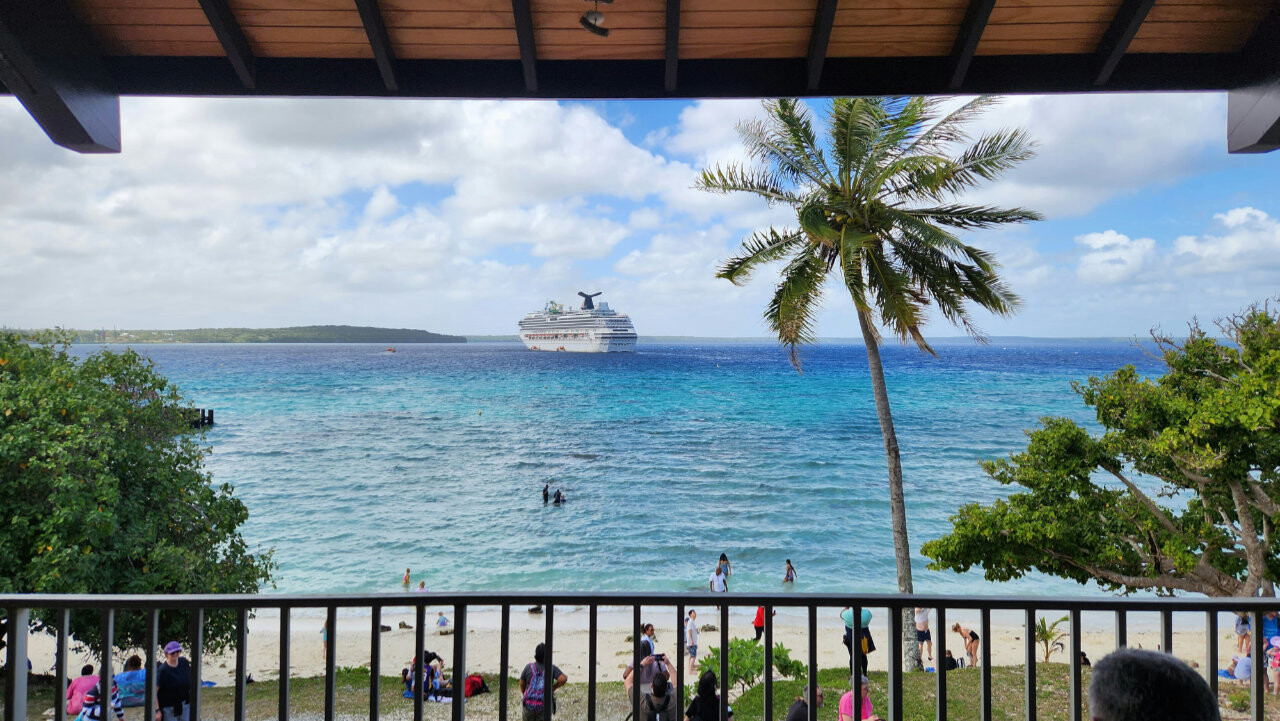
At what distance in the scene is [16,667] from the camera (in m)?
2.02

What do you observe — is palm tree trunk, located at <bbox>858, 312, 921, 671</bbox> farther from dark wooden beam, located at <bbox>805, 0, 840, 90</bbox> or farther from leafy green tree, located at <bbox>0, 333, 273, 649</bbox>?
leafy green tree, located at <bbox>0, 333, 273, 649</bbox>

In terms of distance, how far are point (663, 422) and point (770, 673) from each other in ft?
154

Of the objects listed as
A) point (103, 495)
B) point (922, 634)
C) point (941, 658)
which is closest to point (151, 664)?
point (941, 658)

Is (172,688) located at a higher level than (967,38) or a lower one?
lower

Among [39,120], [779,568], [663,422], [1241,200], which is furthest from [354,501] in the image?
[1241,200]

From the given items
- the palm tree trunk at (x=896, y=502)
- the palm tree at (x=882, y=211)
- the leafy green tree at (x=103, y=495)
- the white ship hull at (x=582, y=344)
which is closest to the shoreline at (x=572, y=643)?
the palm tree trunk at (x=896, y=502)

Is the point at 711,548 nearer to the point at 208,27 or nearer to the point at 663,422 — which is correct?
the point at 208,27

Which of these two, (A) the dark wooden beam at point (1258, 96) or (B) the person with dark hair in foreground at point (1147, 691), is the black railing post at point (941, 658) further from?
(A) the dark wooden beam at point (1258, 96)

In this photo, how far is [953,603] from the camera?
1984 mm

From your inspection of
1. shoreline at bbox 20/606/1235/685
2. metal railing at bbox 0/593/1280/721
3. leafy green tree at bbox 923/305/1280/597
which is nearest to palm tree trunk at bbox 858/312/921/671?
leafy green tree at bbox 923/305/1280/597

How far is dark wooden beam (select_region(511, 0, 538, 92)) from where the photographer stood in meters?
2.19

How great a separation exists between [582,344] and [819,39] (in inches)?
3809

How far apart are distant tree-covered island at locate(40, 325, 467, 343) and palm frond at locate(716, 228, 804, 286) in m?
113

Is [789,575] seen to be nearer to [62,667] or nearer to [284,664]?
[284,664]
